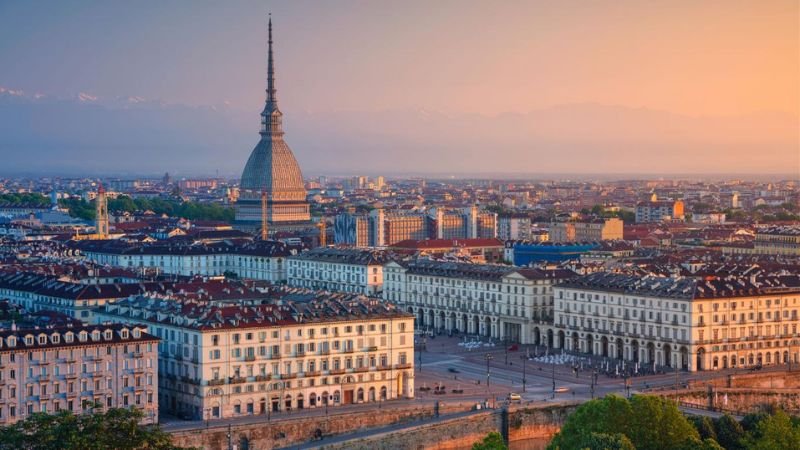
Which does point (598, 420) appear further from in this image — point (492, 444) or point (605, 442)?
point (492, 444)

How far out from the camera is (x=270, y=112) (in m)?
182

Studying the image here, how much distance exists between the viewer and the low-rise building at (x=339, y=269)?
9488 centimetres

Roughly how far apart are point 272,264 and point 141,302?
43479 millimetres

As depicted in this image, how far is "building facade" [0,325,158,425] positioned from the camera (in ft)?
171

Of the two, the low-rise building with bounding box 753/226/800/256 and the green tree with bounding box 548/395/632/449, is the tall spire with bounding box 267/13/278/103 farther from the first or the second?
the green tree with bounding box 548/395/632/449

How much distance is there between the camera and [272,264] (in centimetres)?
10775

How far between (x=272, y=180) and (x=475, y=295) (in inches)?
3792

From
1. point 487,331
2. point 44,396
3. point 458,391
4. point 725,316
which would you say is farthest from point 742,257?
point 44,396

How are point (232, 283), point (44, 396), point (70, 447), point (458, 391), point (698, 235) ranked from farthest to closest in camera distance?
point (698, 235) < point (232, 283) < point (458, 391) < point (44, 396) < point (70, 447)

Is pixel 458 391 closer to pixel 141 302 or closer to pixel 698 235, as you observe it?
pixel 141 302

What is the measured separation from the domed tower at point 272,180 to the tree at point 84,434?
123605mm

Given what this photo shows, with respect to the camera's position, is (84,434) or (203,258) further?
(203,258)

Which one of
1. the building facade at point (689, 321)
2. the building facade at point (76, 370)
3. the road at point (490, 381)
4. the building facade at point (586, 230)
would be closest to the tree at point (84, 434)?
the building facade at point (76, 370)

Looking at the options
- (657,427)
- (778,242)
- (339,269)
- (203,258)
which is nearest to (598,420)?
(657,427)
